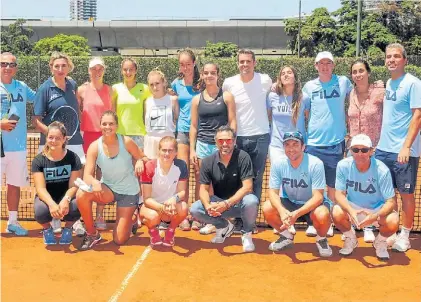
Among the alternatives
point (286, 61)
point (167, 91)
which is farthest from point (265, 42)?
point (167, 91)

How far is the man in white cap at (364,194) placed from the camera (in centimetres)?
517

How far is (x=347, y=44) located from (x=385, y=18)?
3.39m

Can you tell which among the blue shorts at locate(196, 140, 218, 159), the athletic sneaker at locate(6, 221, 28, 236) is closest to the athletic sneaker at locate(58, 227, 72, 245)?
the athletic sneaker at locate(6, 221, 28, 236)

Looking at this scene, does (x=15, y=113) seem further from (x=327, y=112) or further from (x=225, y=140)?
(x=327, y=112)

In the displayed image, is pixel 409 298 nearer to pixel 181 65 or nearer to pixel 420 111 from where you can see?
pixel 420 111

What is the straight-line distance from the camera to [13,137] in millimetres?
6027

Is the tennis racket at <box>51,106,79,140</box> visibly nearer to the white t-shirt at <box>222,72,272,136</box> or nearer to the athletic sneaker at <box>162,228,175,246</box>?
the athletic sneaker at <box>162,228,175,246</box>

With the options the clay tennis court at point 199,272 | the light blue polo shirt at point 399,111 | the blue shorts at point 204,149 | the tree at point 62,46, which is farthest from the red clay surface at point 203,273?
the tree at point 62,46

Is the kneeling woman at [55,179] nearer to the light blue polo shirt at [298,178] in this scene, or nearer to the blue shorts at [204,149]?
the blue shorts at [204,149]

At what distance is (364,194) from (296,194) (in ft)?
2.26

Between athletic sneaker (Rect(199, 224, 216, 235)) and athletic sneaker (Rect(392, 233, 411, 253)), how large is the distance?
2040 mm

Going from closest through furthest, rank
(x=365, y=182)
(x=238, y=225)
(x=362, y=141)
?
1. (x=362, y=141)
2. (x=365, y=182)
3. (x=238, y=225)

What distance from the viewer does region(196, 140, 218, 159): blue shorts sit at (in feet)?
19.5

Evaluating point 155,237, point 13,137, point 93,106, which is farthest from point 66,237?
point 93,106
